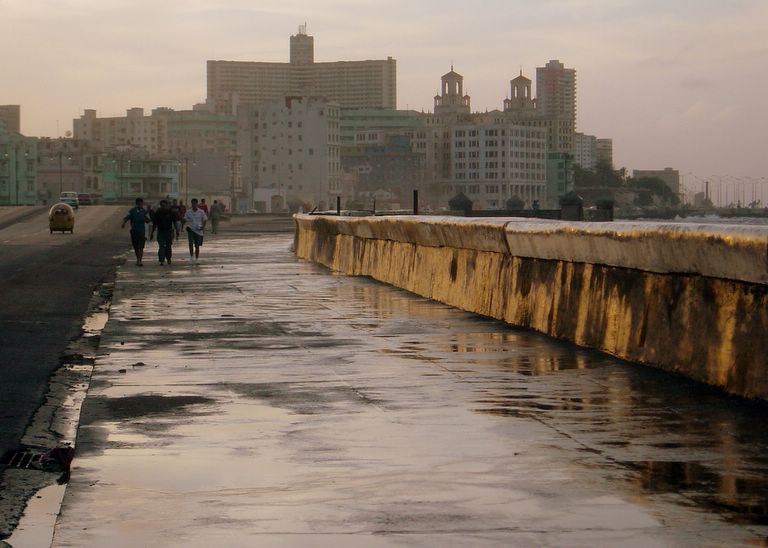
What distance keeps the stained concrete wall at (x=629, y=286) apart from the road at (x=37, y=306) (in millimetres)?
4616

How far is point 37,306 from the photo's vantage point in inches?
910

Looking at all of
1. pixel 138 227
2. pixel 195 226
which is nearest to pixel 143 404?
pixel 138 227

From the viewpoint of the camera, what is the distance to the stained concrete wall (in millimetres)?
9570

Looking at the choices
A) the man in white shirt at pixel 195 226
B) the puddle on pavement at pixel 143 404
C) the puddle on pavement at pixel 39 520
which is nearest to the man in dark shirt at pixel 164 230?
the man in white shirt at pixel 195 226

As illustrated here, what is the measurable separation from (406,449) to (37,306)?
16.3 m

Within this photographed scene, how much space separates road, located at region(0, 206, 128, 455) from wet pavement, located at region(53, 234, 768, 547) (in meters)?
0.64

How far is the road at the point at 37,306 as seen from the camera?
11.6 meters

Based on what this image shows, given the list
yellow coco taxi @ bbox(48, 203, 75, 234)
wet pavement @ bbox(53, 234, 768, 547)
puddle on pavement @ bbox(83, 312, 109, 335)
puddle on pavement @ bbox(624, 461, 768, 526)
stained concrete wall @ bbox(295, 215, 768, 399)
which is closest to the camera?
wet pavement @ bbox(53, 234, 768, 547)

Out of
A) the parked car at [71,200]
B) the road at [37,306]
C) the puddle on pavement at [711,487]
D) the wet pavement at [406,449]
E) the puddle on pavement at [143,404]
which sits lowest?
the road at [37,306]

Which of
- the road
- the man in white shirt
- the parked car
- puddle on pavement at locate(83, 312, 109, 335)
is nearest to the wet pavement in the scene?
the road

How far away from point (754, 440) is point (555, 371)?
3.57 metres

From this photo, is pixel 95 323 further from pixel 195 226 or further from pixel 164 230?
pixel 195 226

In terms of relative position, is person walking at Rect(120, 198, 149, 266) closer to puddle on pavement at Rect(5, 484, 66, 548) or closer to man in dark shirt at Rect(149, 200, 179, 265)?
man in dark shirt at Rect(149, 200, 179, 265)

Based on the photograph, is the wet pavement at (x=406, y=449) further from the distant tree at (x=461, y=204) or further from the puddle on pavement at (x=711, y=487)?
the distant tree at (x=461, y=204)
